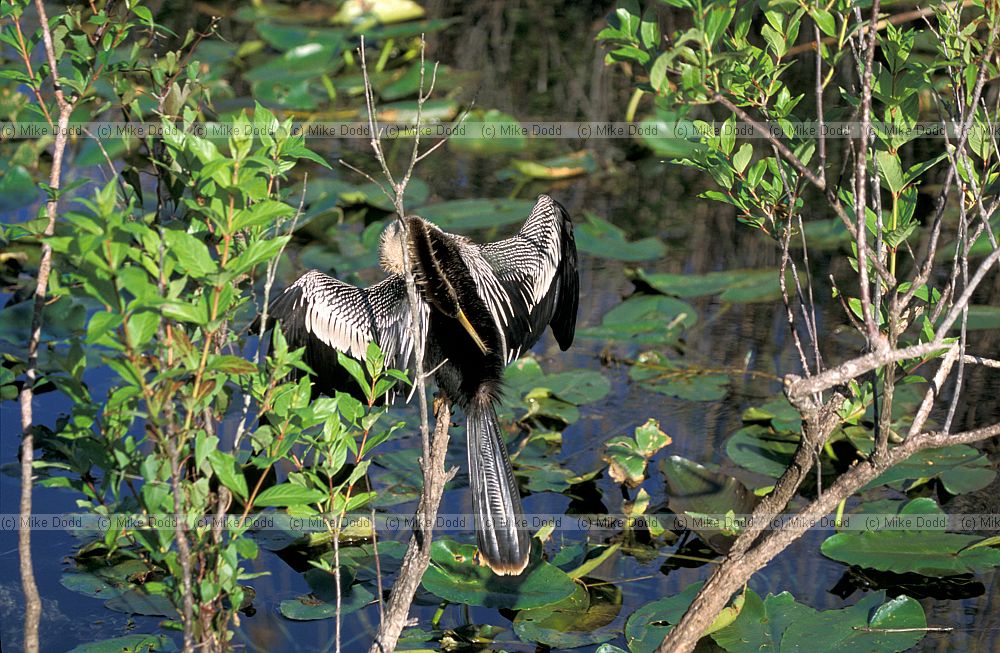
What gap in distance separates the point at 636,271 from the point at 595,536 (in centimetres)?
194

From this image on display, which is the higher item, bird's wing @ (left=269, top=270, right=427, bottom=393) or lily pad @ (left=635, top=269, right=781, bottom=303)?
bird's wing @ (left=269, top=270, right=427, bottom=393)

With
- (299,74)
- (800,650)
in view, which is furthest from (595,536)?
(299,74)

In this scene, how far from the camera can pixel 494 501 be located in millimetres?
3107

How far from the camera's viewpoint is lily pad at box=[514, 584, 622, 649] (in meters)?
3.06

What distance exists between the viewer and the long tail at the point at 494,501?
Answer: 3070 mm

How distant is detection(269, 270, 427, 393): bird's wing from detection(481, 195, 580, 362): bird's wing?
1.20ft

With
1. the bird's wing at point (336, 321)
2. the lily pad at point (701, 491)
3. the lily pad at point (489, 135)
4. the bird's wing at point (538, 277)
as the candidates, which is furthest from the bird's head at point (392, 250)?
the lily pad at point (489, 135)

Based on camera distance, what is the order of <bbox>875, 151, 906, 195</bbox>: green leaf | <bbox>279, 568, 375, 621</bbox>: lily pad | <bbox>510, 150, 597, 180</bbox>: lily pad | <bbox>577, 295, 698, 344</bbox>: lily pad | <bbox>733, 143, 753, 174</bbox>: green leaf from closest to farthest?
<bbox>875, 151, 906, 195</bbox>: green leaf
<bbox>733, 143, 753, 174</bbox>: green leaf
<bbox>279, 568, 375, 621</bbox>: lily pad
<bbox>577, 295, 698, 344</bbox>: lily pad
<bbox>510, 150, 597, 180</bbox>: lily pad

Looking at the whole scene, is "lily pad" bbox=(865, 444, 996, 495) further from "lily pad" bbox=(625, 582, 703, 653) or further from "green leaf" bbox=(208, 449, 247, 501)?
"green leaf" bbox=(208, 449, 247, 501)

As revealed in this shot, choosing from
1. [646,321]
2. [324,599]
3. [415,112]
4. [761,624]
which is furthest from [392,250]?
[415,112]

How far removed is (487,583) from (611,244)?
109 inches

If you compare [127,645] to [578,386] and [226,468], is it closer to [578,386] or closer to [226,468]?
[226,468]

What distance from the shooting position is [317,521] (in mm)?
3441

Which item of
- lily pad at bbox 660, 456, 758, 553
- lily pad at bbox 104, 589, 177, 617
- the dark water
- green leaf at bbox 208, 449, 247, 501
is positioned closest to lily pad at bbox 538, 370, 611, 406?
the dark water
